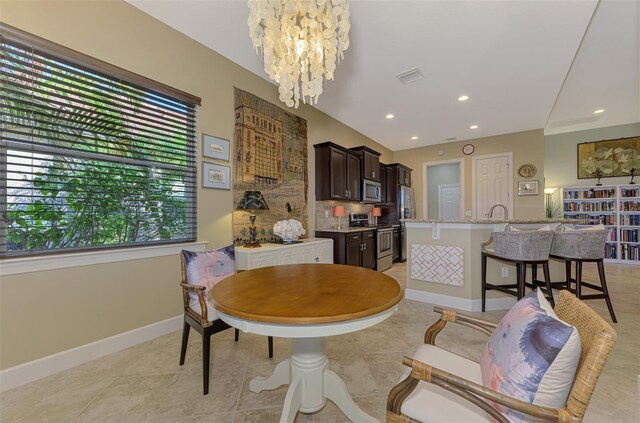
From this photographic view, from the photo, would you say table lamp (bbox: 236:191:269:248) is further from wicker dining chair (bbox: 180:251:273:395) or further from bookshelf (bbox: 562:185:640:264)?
bookshelf (bbox: 562:185:640:264)

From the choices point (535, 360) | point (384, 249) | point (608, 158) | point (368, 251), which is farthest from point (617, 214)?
point (535, 360)

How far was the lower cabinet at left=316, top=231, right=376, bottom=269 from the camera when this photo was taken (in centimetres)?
384

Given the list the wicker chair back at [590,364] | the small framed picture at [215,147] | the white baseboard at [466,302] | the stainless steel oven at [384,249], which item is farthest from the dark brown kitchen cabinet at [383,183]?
the wicker chair back at [590,364]

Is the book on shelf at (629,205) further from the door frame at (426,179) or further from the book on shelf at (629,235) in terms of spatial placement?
the door frame at (426,179)

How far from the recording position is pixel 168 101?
2.42 m

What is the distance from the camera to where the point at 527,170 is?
210 inches

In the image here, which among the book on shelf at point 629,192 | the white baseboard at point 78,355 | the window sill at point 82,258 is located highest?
the book on shelf at point 629,192

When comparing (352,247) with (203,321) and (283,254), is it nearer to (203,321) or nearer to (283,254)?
(283,254)

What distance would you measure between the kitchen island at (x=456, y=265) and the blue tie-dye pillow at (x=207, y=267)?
7.78 ft

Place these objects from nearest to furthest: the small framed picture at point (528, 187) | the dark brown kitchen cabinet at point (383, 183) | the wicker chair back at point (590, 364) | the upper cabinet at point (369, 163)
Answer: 1. the wicker chair back at point (590, 364)
2. the upper cabinet at point (369, 163)
3. the small framed picture at point (528, 187)
4. the dark brown kitchen cabinet at point (383, 183)

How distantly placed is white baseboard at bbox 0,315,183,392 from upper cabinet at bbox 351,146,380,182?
393cm

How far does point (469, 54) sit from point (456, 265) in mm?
2393

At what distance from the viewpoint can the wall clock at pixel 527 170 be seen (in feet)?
17.4

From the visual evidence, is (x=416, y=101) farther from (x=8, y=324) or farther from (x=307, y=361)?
(x=8, y=324)
